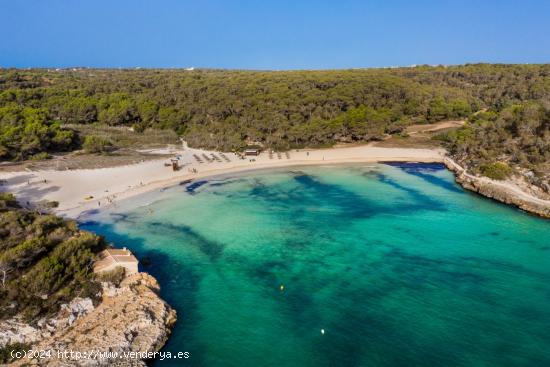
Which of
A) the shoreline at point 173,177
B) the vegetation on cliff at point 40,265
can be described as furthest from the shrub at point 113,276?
the shoreline at point 173,177

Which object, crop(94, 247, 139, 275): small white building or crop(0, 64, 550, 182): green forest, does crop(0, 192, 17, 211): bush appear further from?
crop(0, 64, 550, 182): green forest

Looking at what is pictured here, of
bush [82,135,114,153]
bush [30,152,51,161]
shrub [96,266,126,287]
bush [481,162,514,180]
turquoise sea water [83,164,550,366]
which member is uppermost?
bush [82,135,114,153]

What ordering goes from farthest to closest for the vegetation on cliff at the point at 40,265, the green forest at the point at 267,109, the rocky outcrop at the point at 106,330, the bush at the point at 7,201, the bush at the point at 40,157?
the green forest at the point at 267,109, the bush at the point at 40,157, the bush at the point at 7,201, the vegetation on cliff at the point at 40,265, the rocky outcrop at the point at 106,330

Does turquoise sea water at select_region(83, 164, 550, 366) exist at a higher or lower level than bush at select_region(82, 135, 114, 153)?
lower

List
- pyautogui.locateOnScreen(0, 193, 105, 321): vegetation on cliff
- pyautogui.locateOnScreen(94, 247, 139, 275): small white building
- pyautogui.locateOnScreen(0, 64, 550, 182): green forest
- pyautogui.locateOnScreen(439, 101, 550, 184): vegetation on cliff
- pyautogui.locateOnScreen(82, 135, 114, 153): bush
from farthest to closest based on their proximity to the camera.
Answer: pyautogui.locateOnScreen(82, 135, 114, 153): bush, pyautogui.locateOnScreen(0, 64, 550, 182): green forest, pyautogui.locateOnScreen(439, 101, 550, 184): vegetation on cliff, pyautogui.locateOnScreen(94, 247, 139, 275): small white building, pyautogui.locateOnScreen(0, 193, 105, 321): vegetation on cliff

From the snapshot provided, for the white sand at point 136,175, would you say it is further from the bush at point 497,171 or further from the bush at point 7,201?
the bush at point 497,171

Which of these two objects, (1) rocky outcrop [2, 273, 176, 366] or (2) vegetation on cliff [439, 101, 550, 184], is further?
(2) vegetation on cliff [439, 101, 550, 184]

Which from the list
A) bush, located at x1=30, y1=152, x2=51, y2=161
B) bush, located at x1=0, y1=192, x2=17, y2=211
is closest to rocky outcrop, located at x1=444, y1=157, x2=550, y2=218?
bush, located at x1=0, y1=192, x2=17, y2=211

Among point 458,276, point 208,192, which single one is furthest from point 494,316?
point 208,192

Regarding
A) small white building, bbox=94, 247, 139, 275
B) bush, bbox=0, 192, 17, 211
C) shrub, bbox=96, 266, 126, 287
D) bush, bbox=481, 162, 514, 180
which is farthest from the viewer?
bush, bbox=481, 162, 514, 180
